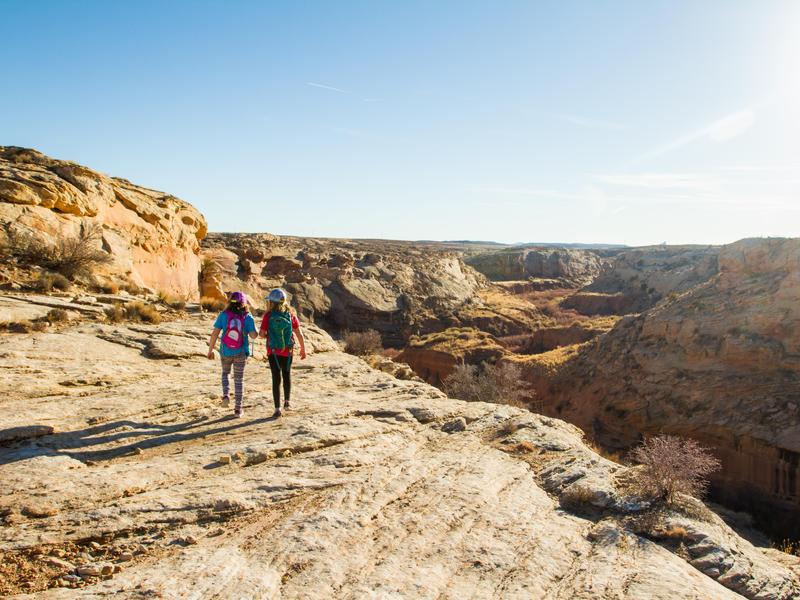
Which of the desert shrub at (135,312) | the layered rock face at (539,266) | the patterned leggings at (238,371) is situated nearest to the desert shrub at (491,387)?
the desert shrub at (135,312)

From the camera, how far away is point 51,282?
9094mm

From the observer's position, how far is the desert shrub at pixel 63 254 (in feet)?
31.8

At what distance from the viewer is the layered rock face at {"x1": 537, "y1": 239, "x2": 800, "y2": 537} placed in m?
15.1

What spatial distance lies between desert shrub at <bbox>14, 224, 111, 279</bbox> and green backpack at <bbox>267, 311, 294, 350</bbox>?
596 centimetres

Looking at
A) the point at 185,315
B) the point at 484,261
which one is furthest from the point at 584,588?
the point at 484,261

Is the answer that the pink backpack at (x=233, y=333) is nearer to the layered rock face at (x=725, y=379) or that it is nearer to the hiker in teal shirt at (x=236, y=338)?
the hiker in teal shirt at (x=236, y=338)

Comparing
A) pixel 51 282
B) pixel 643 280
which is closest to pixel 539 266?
pixel 643 280

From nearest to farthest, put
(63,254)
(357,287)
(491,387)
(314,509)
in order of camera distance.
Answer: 1. (314,509)
2. (63,254)
3. (491,387)
4. (357,287)

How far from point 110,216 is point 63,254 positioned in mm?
2892

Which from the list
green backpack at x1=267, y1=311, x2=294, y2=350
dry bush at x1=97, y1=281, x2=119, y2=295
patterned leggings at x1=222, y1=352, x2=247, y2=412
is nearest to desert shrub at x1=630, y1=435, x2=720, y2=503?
green backpack at x1=267, y1=311, x2=294, y2=350

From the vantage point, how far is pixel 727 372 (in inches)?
714

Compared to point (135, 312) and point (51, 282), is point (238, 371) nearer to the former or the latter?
point (135, 312)

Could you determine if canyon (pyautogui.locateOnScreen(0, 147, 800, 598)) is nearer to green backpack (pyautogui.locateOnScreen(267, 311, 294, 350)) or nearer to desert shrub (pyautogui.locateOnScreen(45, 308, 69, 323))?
desert shrub (pyautogui.locateOnScreen(45, 308, 69, 323))

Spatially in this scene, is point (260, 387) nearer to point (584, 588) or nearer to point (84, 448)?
point (84, 448)
